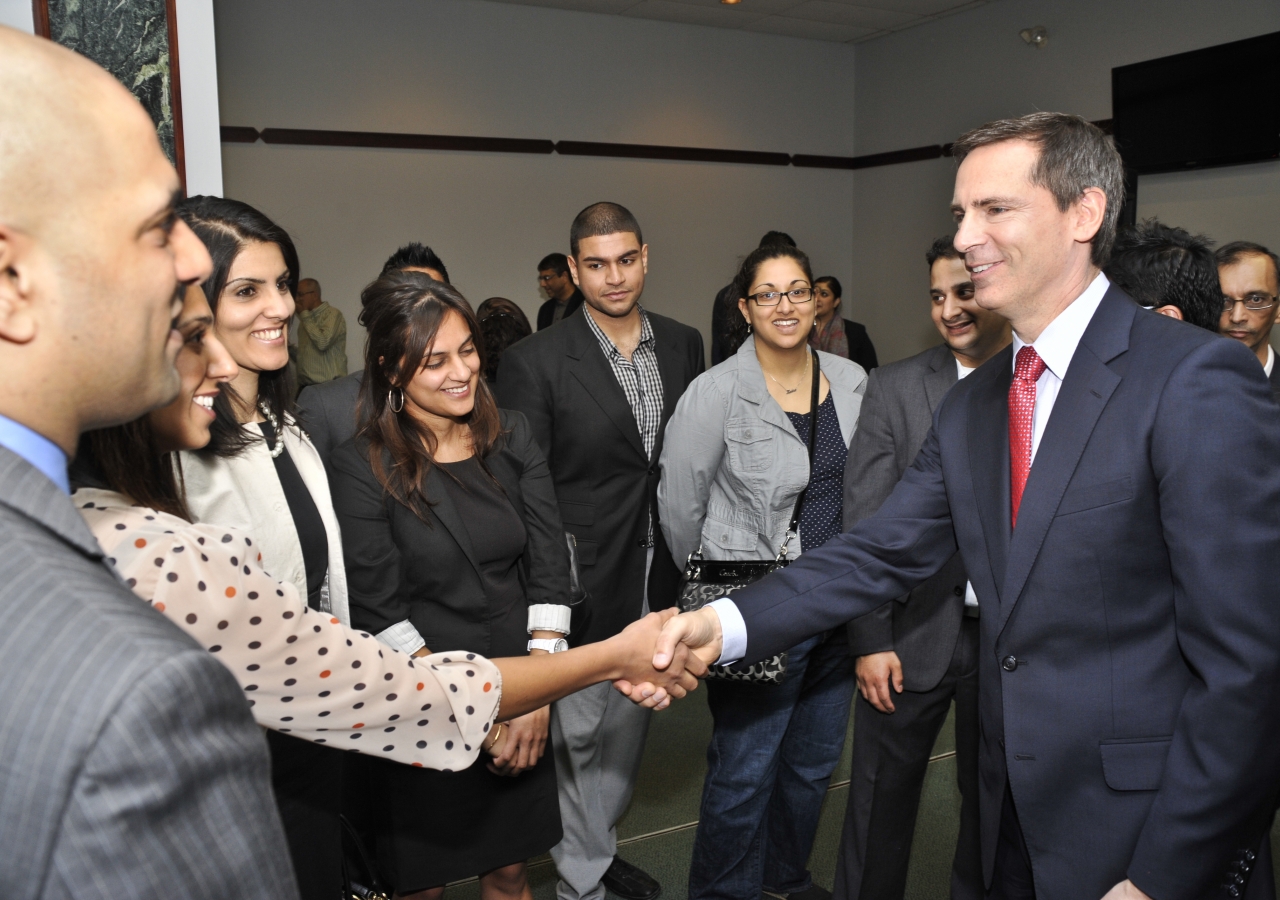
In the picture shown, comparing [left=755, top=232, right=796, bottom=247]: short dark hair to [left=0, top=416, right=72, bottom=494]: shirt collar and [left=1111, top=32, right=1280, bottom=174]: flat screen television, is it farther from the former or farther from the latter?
[left=1111, top=32, right=1280, bottom=174]: flat screen television

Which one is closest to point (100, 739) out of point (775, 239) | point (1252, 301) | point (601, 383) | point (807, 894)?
point (601, 383)

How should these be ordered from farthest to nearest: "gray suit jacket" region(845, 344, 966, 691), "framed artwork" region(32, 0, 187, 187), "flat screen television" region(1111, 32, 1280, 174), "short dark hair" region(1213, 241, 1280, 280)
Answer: "flat screen television" region(1111, 32, 1280, 174), "short dark hair" region(1213, 241, 1280, 280), "framed artwork" region(32, 0, 187, 187), "gray suit jacket" region(845, 344, 966, 691)

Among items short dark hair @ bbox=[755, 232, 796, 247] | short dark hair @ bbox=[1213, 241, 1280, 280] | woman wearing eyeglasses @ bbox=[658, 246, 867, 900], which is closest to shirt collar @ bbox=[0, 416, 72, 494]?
woman wearing eyeglasses @ bbox=[658, 246, 867, 900]

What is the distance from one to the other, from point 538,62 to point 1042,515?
28.2 ft

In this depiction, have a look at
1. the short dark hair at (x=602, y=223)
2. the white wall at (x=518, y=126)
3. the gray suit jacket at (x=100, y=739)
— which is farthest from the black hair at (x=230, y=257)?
the white wall at (x=518, y=126)

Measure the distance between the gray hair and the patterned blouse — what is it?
1199 millimetres

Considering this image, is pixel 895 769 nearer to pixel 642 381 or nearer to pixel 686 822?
pixel 686 822

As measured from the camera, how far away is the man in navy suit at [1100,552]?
1.30 m

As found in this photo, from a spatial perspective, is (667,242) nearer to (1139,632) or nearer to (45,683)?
(1139,632)

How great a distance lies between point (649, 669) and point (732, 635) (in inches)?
7.3

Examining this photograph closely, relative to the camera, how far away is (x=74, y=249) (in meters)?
0.67

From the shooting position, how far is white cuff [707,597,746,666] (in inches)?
77.7

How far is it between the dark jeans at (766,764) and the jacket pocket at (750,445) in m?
0.48

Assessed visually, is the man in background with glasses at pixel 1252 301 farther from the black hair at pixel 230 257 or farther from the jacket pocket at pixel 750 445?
the black hair at pixel 230 257
